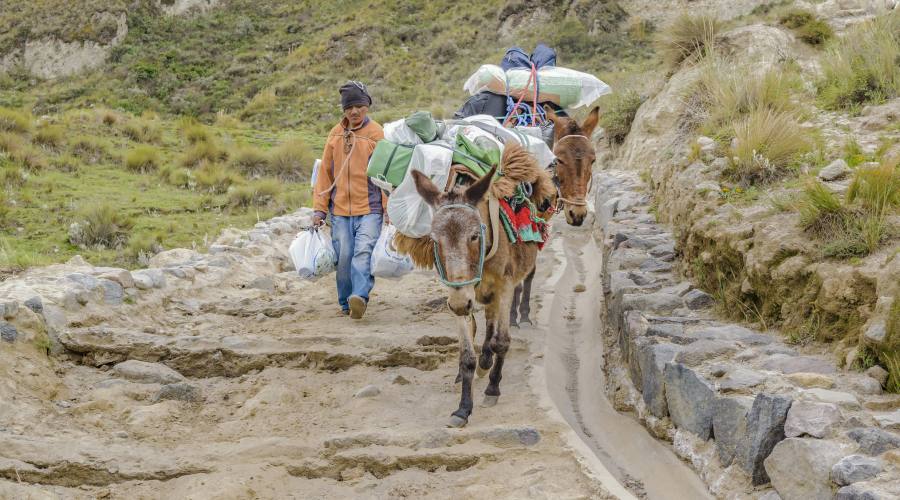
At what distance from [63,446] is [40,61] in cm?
4308

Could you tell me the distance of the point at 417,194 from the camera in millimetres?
5418

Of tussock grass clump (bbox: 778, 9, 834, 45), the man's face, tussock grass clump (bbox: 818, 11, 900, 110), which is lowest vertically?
the man's face

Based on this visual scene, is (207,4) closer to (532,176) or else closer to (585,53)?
(585,53)

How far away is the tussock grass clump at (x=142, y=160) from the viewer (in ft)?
49.2

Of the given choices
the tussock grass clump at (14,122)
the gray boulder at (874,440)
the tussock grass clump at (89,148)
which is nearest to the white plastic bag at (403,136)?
the gray boulder at (874,440)

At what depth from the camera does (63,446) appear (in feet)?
15.0

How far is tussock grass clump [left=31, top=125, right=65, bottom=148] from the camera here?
1524 centimetres

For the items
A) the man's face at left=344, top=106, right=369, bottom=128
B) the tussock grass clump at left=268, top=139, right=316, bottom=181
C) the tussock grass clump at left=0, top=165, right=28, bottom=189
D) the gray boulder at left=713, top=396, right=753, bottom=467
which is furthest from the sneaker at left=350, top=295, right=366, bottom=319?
the tussock grass clump at left=268, top=139, right=316, bottom=181

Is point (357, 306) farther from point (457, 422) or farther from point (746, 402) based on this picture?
point (746, 402)

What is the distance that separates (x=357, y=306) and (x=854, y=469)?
197 inches

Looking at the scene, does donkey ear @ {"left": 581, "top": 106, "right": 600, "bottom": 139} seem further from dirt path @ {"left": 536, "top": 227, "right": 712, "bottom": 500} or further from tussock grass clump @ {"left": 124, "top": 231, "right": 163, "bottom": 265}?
tussock grass clump @ {"left": 124, "top": 231, "right": 163, "bottom": 265}

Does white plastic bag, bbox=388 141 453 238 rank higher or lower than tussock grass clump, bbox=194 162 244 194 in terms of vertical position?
higher

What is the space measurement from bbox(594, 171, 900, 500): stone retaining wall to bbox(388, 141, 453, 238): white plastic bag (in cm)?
184

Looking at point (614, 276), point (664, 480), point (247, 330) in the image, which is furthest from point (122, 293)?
point (664, 480)
